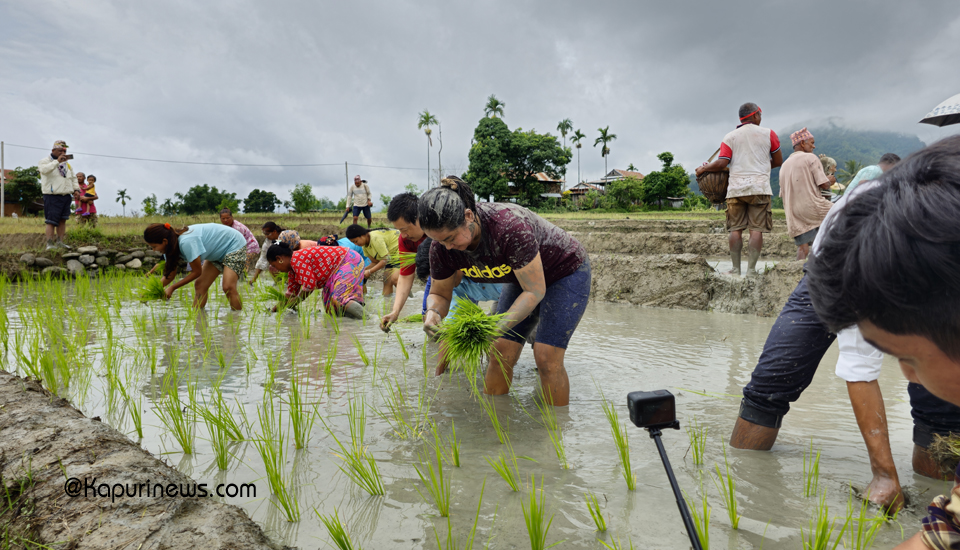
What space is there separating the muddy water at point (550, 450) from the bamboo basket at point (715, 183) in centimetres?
200

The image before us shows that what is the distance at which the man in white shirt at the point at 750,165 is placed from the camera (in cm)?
586

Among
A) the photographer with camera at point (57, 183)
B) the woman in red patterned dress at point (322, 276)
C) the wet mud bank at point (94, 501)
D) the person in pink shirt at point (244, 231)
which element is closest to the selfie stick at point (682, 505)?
the wet mud bank at point (94, 501)

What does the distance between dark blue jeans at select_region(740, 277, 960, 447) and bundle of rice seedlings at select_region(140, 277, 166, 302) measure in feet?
20.6

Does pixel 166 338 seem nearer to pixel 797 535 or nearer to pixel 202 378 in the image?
pixel 202 378

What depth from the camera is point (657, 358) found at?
13.8 feet

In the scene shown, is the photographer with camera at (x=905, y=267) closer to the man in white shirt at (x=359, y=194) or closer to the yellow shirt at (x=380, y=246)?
the yellow shirt at (x=380, y=246)

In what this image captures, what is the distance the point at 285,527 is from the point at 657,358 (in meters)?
3.16

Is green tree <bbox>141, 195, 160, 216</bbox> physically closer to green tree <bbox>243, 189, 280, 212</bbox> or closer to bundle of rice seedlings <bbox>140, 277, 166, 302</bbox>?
green tree <bbox>243, 189, 280, 212</bbox>

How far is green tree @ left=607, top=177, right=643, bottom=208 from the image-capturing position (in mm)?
41375

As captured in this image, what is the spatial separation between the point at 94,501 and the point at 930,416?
2.98 metres

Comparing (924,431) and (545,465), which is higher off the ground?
(924,431)

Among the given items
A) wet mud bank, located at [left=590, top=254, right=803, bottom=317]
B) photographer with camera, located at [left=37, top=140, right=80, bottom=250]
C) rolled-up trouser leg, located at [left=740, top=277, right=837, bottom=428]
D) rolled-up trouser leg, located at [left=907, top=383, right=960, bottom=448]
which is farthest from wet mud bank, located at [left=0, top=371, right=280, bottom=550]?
photographer with camera, located at [left=37, top=140, right=80, bottom=250]

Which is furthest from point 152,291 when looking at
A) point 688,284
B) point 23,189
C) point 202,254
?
point 23,189

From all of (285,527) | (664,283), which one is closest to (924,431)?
(285,527)
